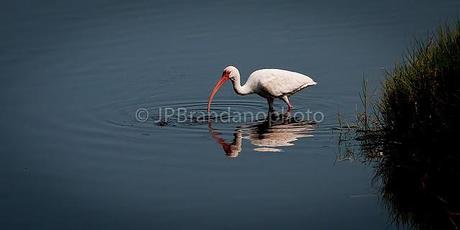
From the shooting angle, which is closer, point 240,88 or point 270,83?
point 270,83

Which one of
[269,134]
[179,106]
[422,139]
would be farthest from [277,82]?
[422,139]

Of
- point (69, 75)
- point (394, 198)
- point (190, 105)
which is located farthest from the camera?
point (69, 75)

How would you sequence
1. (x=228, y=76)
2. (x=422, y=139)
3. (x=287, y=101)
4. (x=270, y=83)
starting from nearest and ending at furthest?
(x=422, y=139)
(x=270, y=83)
(x=287, y=101)
(x=228, y=76)

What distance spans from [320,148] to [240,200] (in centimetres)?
193

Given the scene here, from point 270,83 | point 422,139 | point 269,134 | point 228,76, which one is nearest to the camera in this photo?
point 422,139

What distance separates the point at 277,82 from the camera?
42.4 feet

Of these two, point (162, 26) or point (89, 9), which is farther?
point (89, 9)

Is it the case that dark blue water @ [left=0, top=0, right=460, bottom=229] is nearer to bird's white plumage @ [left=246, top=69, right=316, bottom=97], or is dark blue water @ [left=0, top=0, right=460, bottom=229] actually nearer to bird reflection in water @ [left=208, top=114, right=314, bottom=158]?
bird reflection in water @ [left=208, top=114, right=314, bottom=158]

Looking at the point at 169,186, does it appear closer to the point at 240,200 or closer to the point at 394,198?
the point at 240,200

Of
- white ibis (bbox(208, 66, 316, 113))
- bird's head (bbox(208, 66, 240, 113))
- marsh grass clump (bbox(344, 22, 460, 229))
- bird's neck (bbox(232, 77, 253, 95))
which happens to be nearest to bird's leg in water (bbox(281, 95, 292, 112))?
white ibis (bbox(208, 66, 316, 113))

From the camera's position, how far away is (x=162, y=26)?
17.6 m

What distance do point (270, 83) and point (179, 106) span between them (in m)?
1.29

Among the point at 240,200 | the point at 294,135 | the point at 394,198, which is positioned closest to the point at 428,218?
the point at 394,198

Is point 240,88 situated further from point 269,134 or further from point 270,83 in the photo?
point 269,134
